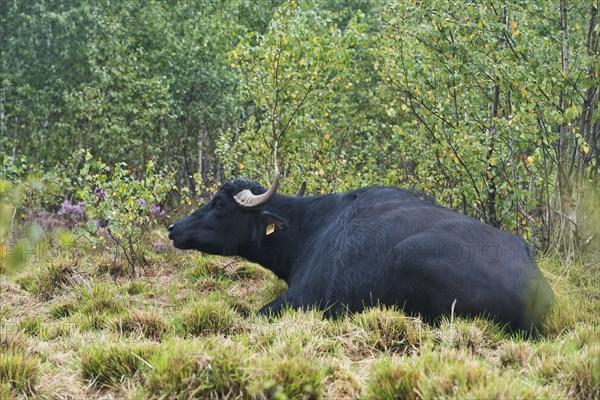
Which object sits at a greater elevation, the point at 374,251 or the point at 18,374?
the point at 374,251

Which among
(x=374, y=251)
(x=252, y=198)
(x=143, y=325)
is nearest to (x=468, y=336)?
(x=374, y=251)

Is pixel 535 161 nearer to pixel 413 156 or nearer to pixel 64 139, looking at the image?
pixel 413 156

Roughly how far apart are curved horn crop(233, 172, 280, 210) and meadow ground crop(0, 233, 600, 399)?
1208 mm

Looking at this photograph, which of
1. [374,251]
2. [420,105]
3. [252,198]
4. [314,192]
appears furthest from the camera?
[314,192]

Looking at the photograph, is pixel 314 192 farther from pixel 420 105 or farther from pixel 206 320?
pixel 206 320

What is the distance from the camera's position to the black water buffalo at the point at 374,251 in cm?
550

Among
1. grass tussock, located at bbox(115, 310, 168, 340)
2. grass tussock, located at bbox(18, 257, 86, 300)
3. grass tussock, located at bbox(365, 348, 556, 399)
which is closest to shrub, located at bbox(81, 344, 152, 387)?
grass tussock, located at bbox(115, 310, 168, 340)

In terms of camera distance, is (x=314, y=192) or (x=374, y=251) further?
(x=314, y=192)

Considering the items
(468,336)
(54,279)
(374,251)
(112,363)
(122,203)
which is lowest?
(54,279)

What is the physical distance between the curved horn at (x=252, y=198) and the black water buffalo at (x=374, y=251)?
12mm

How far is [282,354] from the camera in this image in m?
3.95

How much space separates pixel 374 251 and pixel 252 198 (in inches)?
83.1

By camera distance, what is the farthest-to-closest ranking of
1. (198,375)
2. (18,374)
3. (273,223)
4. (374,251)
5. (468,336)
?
1. (273,223)
2. (374,251)
3. (468,336)
4. (18,374)
5. (198,375)

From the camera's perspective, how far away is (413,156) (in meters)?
10.8
